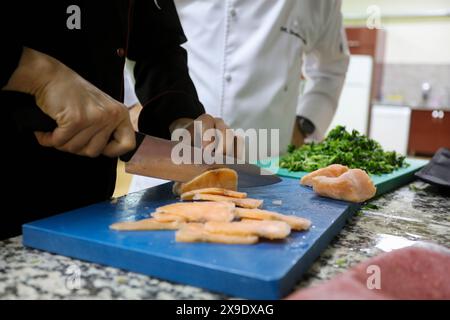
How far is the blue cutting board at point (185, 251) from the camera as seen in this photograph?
2.30ft

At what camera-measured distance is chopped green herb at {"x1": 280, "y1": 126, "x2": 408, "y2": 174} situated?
1.63 metres

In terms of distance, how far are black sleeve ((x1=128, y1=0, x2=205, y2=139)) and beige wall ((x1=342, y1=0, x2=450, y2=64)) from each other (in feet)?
22.0

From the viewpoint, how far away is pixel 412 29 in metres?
7.36

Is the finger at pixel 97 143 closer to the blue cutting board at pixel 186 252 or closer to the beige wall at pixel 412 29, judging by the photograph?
the blue cutting board at pixel 186 252

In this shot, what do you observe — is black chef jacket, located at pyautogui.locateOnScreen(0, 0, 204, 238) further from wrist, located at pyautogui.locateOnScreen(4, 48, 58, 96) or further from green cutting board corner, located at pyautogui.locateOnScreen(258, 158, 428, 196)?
green cutting board corner, located at pyautogui.locateOnScreen(258, 158, 428, 196)

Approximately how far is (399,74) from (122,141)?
7465 mm

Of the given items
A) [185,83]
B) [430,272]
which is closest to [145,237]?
[430,272]

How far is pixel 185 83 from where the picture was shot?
1550 millimetres

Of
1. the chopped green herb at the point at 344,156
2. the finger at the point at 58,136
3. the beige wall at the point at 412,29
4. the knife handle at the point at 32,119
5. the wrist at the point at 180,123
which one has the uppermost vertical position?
the beige wall at the point at 412,29

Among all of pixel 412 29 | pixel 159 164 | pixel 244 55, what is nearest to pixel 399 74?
pixel 412 29

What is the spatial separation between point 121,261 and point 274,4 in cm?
168

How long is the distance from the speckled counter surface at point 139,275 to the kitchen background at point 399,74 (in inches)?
232

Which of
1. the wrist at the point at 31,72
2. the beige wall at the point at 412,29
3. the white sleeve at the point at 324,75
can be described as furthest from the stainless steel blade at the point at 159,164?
the beige wall at the point at 412,29
